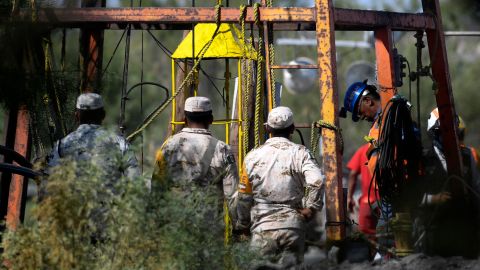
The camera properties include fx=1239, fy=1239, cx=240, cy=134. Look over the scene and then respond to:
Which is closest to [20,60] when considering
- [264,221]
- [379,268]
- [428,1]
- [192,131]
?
[192,131]

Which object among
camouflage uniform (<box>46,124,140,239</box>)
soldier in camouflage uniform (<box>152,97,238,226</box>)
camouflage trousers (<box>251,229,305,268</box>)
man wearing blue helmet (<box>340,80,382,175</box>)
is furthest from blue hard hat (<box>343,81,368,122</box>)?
camouflage uniform (<box>46,124,140,239</box>)

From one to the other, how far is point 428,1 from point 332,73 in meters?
1.92

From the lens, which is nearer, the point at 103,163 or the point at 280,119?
the point at 103,163

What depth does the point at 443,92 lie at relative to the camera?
44.1ft

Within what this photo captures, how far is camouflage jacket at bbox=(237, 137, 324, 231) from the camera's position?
999cm

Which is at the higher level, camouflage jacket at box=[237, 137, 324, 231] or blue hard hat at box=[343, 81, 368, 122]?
blue hard hat at box=[343, 81, 368, 122]

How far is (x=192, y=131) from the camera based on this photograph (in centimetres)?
1033

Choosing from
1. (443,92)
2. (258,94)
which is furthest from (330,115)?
(443,92)

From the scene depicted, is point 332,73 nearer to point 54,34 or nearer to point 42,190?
point 54,34

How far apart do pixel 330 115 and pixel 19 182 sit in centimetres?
326

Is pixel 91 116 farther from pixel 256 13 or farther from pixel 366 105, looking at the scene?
pixel 366 105

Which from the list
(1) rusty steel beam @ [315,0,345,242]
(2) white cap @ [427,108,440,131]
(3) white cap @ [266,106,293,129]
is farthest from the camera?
(2) white cap @ [427,108,440,131]

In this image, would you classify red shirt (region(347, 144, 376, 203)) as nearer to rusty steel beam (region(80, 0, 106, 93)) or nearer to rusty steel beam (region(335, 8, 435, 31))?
rusty steel beam (region(335, 8, 435, 31))

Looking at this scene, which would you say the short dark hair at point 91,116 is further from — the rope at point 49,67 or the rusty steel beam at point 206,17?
the rusty steel beam at point 206,17
